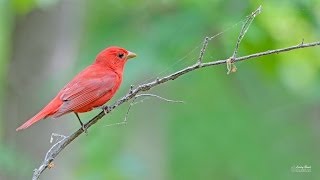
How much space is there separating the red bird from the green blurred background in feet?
1.27

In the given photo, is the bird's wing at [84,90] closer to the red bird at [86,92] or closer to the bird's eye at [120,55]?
the red bird at [86,92]

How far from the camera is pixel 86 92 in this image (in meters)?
4.62

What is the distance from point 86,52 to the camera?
7074mm

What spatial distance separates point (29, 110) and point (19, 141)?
1.17ft

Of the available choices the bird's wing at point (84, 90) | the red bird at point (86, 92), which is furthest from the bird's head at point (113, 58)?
the bird's wing at point (84, 90)

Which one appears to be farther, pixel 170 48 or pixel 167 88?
pixel 167 88

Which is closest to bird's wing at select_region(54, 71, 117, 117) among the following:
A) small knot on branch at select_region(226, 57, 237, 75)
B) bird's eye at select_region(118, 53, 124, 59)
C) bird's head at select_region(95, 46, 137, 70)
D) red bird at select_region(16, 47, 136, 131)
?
red bird at select_region(16, 47, 136, 131)

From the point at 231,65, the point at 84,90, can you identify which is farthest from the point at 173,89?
the point at 231,65

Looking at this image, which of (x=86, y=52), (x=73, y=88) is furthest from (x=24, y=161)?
(x=73, y=88)

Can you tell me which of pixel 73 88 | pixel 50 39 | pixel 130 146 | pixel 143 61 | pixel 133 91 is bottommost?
pixel 133 91

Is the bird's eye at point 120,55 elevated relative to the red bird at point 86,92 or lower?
elevated

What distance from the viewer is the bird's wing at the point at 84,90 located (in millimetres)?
4477

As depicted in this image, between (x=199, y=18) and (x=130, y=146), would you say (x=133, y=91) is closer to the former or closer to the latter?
(x=199, y=18)

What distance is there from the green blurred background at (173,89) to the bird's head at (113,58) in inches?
16.5
